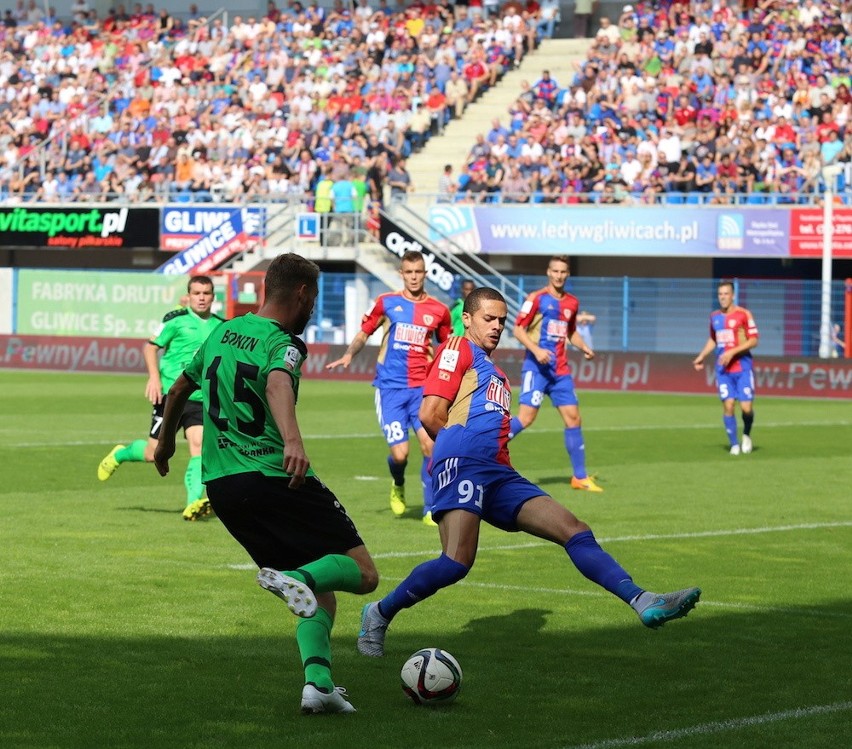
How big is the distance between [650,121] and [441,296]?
20.3 feet

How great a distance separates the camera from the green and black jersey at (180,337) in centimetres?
1325

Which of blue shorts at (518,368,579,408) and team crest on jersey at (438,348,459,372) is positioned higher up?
team crest on jersey at (438,348,459,372)

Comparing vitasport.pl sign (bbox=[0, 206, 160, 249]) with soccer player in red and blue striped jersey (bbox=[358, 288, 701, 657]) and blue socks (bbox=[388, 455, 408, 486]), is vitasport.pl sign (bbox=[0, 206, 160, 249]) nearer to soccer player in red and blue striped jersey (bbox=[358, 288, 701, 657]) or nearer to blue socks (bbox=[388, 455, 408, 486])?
blue socks (bbox=[388, 455, 408, 486])

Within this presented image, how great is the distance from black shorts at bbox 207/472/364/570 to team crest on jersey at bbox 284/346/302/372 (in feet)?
1.53

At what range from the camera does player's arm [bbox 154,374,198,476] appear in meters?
7.19

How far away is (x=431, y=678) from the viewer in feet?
22.6

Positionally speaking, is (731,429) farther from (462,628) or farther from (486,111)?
(486,111)

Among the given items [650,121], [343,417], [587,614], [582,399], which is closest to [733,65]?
[650,121]

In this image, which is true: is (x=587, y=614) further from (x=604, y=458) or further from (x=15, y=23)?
(x=15, y=23)

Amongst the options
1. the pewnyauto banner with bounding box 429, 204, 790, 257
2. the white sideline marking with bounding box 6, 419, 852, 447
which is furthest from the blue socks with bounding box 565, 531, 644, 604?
the pewnyauto banner with bounding box 429, 204, 790, 257

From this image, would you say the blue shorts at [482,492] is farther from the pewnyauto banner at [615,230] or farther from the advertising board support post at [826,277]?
the pewnyauto banner at [615,230]

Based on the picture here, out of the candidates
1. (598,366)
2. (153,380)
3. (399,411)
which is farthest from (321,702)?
(598,366)

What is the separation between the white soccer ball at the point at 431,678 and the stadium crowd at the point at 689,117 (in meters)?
28.2

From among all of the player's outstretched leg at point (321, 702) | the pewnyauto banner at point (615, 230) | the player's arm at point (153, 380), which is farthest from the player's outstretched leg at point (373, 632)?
the pewnyauto banner at point (615, 230)
